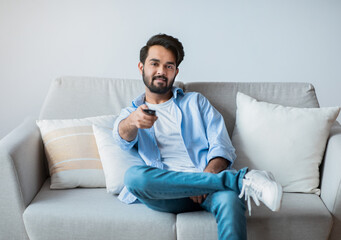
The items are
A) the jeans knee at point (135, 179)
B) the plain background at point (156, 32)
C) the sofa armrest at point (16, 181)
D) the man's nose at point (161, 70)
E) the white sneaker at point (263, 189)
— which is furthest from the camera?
the plain background at point (156, 32)

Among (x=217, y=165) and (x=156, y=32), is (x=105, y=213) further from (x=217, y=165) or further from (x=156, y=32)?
(x=156, y=32)

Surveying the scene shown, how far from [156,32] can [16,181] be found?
1.42m

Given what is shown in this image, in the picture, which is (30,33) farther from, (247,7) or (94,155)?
(247,7)

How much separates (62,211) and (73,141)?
40cm

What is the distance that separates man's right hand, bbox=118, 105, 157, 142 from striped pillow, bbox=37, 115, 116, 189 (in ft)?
0.69

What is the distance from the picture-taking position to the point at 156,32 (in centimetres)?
296

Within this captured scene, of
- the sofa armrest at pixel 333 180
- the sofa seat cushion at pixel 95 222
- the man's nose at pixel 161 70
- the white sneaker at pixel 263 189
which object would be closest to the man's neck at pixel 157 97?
the man's nose at pixel 161 70

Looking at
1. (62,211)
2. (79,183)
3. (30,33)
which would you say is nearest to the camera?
(62,211)

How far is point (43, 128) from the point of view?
7.48 feet

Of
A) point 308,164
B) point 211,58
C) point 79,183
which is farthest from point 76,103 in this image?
point 308,164

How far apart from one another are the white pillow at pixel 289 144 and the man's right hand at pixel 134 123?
1.88 ft

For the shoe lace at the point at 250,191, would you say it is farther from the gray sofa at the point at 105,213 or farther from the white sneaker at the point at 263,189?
the gray sofa at the point at 105,213

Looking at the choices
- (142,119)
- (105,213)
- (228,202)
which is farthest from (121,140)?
(228,202)

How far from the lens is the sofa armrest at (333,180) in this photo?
2.02 metres
